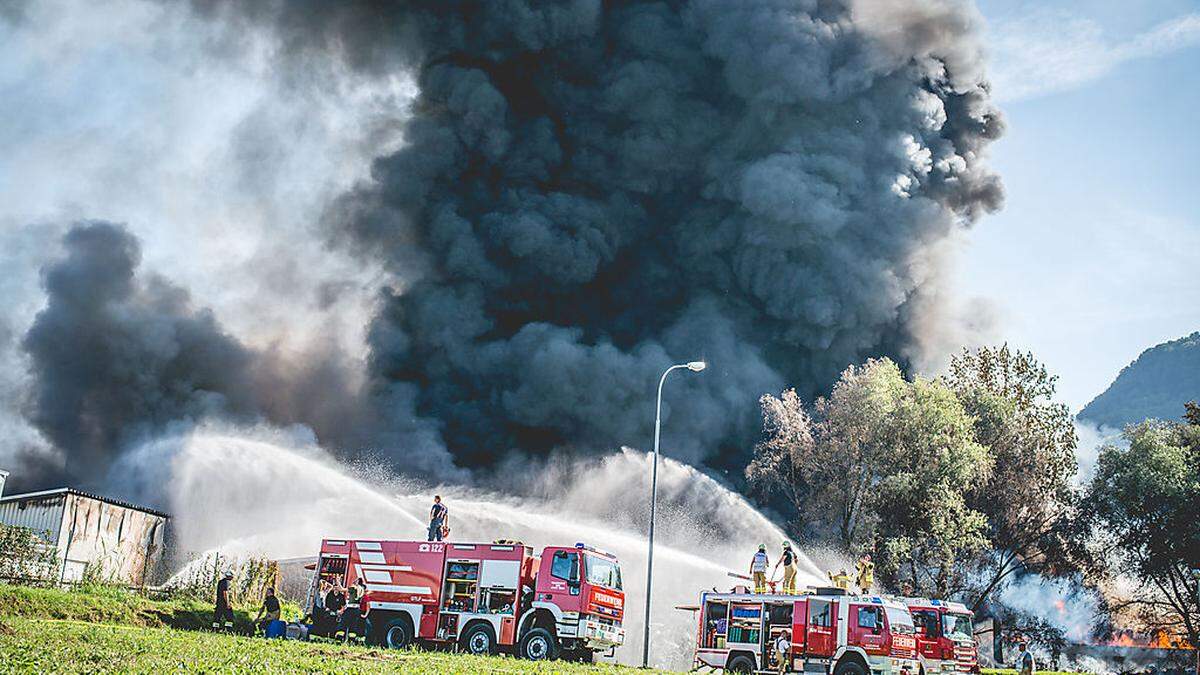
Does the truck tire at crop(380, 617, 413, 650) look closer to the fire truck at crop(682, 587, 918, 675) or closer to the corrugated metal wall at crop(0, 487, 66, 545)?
the fire truck at crop(682, 587, 918, 675)

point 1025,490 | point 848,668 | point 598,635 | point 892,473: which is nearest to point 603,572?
point 598,635

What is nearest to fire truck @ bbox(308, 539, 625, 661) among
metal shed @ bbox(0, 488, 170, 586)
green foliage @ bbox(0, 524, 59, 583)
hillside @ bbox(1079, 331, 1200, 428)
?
green foliage @ bbox(0, 524, 59, 583)

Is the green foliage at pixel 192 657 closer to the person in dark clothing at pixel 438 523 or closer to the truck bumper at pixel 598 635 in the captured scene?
the truck bumper at pixel 598 635

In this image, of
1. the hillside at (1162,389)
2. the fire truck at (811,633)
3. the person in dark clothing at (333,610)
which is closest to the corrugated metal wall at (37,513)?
the person in dark clothing at (333,610)

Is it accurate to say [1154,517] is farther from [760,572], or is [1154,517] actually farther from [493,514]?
[493,514]

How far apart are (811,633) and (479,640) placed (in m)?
7.37

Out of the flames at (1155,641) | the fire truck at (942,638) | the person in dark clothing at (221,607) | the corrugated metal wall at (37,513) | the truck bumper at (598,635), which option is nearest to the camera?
the truck bumper at (598,635)

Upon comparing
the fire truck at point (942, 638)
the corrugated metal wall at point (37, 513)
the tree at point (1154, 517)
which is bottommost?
the fire truck at point (942, 638)

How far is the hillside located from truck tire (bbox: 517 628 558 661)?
181931 millimetres

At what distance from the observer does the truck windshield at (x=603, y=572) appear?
2119cm

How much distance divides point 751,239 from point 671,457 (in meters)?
12.6

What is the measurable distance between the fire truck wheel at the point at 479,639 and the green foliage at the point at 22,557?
13.3 metres

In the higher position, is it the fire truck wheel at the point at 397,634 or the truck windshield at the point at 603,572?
the truck windshield at the point at 603,572

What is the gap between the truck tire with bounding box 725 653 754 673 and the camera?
22.7 meters
